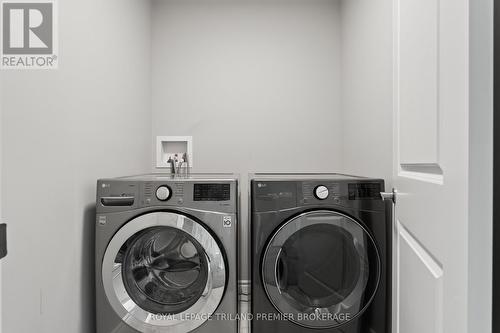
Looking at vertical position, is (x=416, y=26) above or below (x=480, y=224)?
above

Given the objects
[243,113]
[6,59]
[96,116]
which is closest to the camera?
[6,59]

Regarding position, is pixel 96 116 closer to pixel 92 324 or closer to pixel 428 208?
pixel 92 324

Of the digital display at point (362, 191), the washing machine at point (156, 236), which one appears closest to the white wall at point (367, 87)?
the digital display at point (362, 191)

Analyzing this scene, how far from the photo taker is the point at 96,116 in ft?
5.40

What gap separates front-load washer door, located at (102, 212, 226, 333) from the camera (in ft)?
4.97

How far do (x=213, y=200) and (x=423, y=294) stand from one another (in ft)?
3.11

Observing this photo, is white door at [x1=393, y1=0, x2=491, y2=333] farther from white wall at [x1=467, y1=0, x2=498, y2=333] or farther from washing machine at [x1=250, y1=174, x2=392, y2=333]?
washing machine at [x1=250, y1=174, x2=392, y2=333]

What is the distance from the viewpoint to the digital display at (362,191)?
1568 mm

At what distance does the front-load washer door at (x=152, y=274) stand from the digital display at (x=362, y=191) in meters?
0.68

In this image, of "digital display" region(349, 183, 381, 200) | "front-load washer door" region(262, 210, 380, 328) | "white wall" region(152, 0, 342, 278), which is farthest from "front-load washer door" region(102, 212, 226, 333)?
"white wall" region(152, 0, 342, 278)

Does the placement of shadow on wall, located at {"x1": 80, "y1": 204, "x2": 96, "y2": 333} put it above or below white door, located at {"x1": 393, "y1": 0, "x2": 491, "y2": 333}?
below

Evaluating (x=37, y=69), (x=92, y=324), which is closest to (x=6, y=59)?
(x=37, y=69)

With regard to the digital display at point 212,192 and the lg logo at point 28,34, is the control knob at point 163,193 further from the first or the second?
the lg logo at point 28,34

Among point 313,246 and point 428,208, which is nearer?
point 428,208
